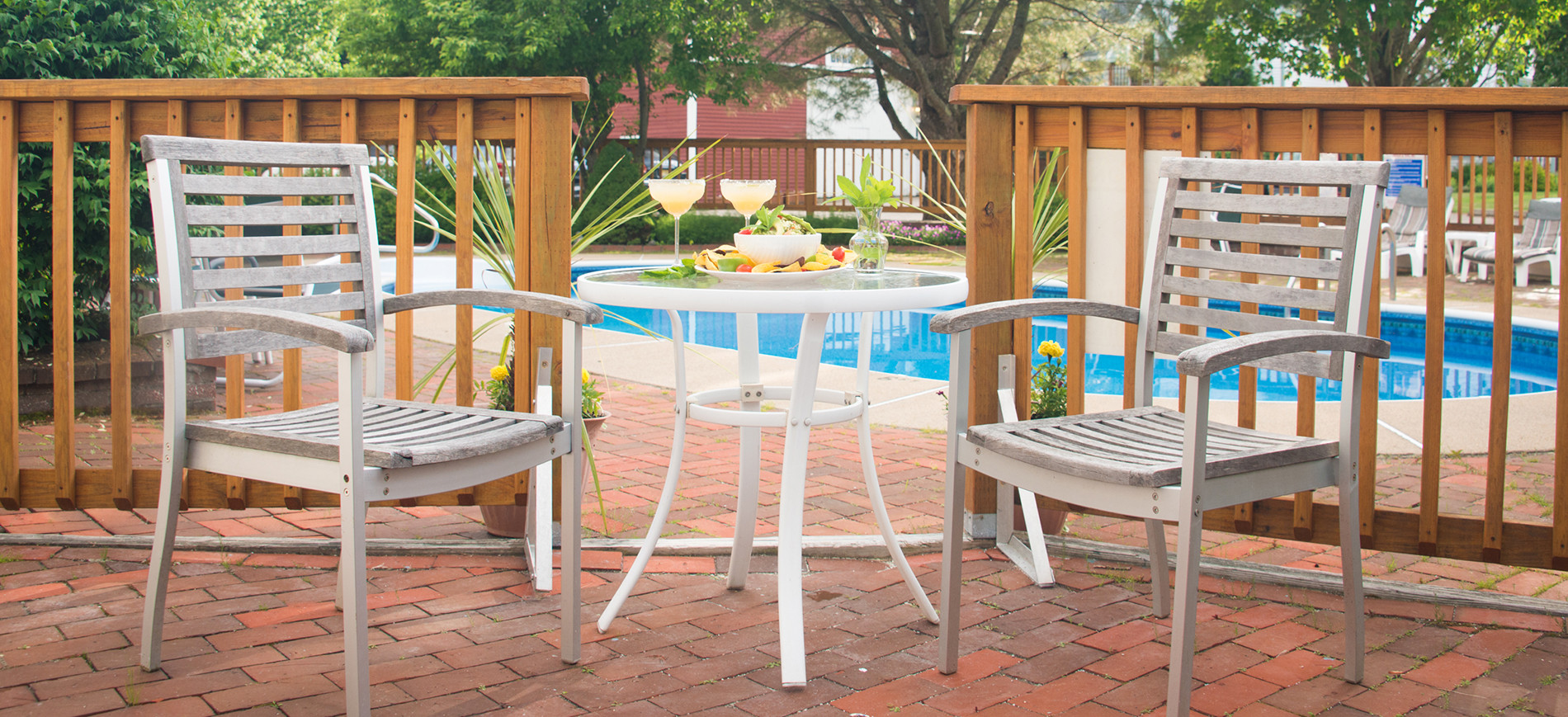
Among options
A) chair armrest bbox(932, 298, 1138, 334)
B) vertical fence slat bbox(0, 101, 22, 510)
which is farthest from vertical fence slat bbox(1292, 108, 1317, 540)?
vertical fence slat bbox(0, 101, 22, 510)

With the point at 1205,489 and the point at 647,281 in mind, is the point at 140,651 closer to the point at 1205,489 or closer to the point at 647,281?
the point at 647,281

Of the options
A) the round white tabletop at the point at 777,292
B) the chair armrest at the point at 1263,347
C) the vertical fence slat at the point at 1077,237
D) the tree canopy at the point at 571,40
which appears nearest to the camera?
the chair armrest at the point at 1263,347

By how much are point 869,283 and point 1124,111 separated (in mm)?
878

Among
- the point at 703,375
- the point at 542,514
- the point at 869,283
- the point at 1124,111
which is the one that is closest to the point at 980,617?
the point at 869,283

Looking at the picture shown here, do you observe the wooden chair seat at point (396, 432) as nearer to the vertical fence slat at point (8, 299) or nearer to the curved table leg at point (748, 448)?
the curved table leg at point (748, 448)

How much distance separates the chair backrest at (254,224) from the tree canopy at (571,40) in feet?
34.6

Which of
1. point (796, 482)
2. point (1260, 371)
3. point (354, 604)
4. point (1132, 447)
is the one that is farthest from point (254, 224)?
point (1260, 371)

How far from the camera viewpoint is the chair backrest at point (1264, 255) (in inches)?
83.2

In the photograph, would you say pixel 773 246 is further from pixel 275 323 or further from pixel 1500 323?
pixel 1500 323

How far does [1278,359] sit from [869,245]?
0.85 meters

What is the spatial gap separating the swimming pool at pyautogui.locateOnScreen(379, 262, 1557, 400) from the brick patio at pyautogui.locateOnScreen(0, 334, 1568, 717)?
2892 millimetres

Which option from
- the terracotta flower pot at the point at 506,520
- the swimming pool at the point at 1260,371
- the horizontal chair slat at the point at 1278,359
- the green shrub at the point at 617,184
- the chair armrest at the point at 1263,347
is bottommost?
the terracotta flower pot at the point at 506,520

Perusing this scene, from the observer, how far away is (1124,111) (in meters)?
2.73

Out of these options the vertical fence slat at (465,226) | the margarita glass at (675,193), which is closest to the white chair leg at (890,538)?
the margarita glass at (675,193)
